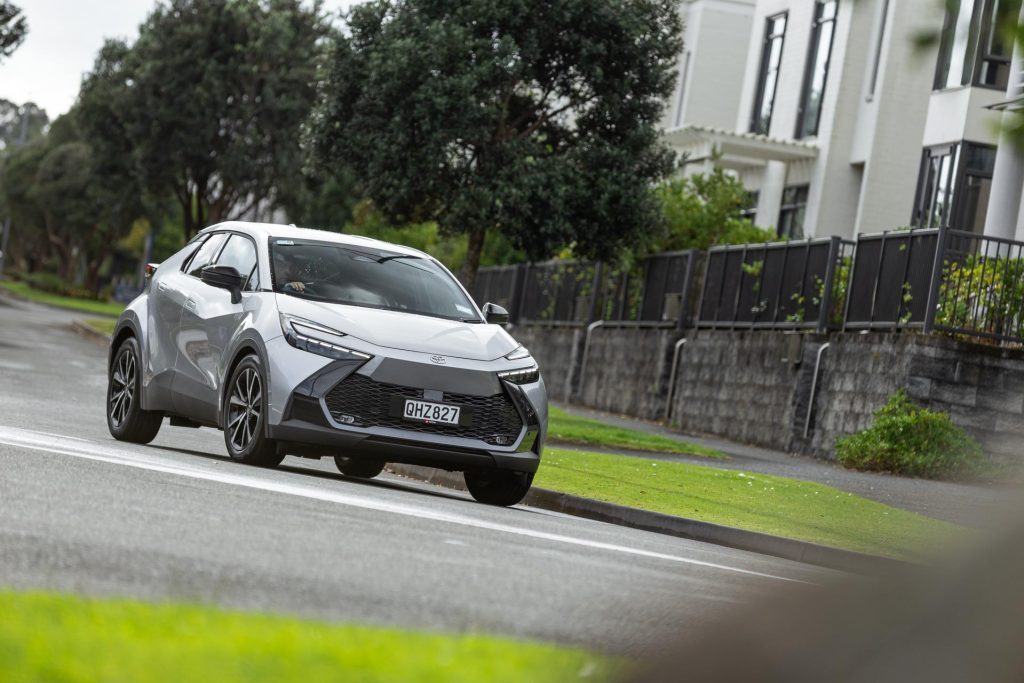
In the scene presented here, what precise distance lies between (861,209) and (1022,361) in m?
12.2

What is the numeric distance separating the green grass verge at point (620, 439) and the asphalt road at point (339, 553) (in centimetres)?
819

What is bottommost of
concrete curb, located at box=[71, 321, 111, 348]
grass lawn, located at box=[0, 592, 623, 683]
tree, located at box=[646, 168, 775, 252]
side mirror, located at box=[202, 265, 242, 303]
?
concrete curb, located at box=[71, 321, 111, 348]

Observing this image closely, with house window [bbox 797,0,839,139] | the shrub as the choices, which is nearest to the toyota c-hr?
the shrub

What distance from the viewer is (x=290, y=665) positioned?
12.9ft

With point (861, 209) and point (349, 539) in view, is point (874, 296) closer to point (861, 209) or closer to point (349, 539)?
point (861, 209)

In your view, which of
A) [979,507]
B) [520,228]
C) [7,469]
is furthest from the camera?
[520,228]

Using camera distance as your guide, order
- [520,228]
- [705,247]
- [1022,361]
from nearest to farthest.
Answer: [1022,361] < [520,228] < [705,247]

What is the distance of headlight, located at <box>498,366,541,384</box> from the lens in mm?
10555

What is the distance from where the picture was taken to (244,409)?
10586 millimetres

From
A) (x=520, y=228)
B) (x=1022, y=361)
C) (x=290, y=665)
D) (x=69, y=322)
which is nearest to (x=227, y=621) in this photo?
(x=290, y=665)

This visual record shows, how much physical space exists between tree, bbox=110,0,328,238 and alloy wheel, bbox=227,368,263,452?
31.5 m

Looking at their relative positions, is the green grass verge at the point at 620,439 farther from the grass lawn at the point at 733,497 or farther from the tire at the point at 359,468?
the tire at the point at 359,468

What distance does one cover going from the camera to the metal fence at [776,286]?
21.6 m

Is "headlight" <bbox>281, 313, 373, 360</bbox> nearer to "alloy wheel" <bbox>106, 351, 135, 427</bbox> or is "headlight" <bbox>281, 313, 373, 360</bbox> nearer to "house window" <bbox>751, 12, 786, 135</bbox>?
"alloy wheel" <bbox>106, 351, 135, 427</bbox>
